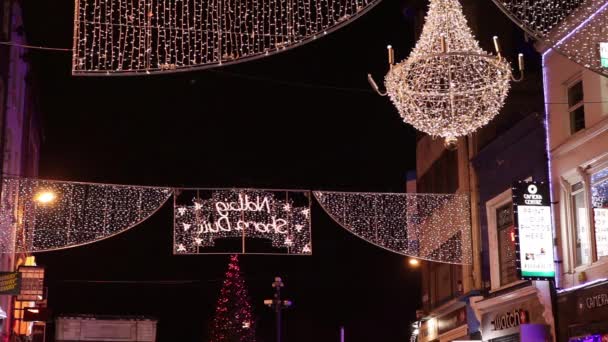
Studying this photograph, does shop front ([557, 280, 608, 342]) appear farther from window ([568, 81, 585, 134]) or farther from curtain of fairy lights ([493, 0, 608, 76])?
curtain of fairy lights ([493, 0, 608, 76])

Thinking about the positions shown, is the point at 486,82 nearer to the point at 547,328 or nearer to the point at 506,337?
the point at 547,328

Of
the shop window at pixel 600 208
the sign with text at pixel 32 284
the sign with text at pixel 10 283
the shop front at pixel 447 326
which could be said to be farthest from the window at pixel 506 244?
the sign with text at pixel 32 284

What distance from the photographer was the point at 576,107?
20.9 meters

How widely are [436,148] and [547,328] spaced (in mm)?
10259

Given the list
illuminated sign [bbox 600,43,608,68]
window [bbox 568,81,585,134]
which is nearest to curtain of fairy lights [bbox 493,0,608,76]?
illuminated sign [bbox 600,43,608,68]

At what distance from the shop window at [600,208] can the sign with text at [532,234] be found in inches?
48.5

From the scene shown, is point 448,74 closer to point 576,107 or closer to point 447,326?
point 576,107

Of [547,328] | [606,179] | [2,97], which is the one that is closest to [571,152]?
[606,179]

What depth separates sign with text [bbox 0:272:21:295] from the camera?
24.8 m

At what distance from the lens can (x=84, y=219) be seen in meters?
21.5

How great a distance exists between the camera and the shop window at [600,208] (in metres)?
19.2

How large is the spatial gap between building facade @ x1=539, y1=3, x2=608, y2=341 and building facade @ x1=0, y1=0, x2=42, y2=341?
12981mm

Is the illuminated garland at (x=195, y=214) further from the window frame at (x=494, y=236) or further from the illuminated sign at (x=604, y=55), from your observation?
the illuminated sign at (x=604, y=55)

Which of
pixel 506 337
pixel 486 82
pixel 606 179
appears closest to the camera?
pixel 486 82
